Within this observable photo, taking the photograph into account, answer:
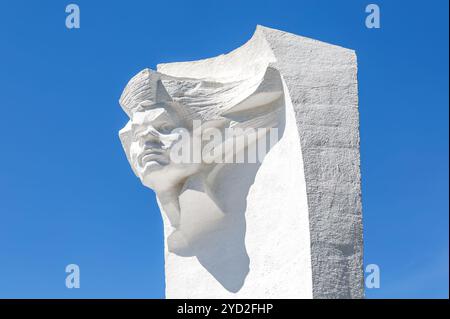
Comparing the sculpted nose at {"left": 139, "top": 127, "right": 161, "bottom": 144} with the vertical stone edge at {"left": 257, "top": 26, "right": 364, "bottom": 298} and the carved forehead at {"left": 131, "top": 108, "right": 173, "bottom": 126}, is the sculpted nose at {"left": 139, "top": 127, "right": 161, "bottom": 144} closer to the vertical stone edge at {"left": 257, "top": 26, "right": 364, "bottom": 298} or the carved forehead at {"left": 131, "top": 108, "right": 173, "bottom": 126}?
the carved forehead at {"left": 131, "top": 108, "right": 173, "bottom": 126}

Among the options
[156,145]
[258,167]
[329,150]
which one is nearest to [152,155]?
[156,145]

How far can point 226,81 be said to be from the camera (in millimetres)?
7617

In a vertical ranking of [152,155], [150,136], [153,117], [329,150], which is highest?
[153,117]

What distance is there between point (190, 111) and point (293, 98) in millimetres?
976

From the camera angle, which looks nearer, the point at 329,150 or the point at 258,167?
the point at 329,150

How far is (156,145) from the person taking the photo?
23.7 feet

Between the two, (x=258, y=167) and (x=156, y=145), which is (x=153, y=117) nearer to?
(x=156, y=145)

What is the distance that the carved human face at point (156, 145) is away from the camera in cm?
720

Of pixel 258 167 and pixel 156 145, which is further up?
pixel 156 145

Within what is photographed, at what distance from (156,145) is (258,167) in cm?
89

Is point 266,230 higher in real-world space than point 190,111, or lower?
lower

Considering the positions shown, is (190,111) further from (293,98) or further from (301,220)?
(301,220)

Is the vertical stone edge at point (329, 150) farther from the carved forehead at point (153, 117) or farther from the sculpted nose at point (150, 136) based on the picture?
the sculpted nose at point (150, 136)
